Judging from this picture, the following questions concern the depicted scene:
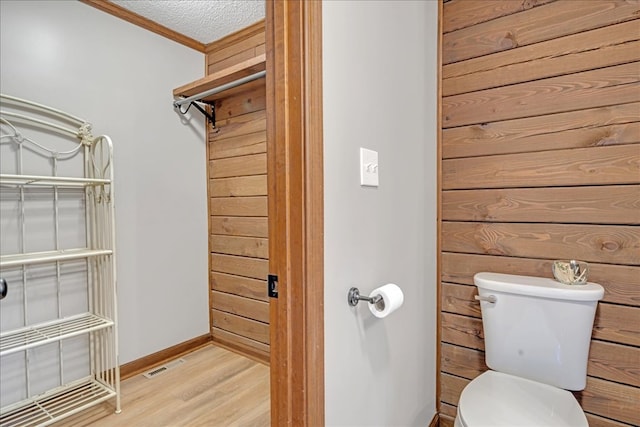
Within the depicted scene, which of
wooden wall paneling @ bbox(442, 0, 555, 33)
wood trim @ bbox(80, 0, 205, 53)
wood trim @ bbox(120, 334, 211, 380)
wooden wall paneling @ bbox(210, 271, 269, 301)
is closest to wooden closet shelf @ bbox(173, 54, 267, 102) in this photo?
wood trim @ bbox(80, 0, 205, 53)

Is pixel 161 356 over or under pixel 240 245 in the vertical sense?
under

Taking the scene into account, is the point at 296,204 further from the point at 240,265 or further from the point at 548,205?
the point at 240,265

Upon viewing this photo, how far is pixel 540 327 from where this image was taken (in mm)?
1207

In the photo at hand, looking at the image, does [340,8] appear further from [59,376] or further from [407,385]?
[59,376]

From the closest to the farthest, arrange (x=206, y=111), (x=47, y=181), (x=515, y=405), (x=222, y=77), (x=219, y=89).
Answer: (x=515, y=405)
(x=47, y=181)
(x=222, y=77)
(x=219, y=89)
(x=206, y=111)

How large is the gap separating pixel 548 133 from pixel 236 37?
202 centimetres

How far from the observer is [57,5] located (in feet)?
5.98

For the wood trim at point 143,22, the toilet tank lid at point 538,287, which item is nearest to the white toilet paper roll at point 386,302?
the toilet tank lid at point 538,287

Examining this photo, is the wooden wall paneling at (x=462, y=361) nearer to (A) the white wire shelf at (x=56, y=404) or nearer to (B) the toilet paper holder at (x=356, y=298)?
(B) the toilet paper holder at (x=356, y=298)

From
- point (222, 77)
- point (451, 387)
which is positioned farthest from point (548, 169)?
point (222, 77)

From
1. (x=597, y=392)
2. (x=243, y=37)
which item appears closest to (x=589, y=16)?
(x=597, y=392)

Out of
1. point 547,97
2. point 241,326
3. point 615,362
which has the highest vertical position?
point 547,97

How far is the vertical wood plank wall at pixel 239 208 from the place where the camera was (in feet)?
7.39

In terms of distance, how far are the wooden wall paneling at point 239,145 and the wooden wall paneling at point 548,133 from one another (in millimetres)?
1195
